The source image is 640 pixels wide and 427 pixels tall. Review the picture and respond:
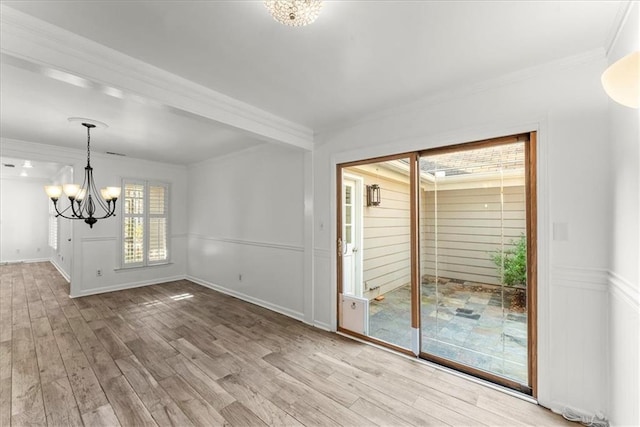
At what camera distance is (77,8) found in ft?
4.83

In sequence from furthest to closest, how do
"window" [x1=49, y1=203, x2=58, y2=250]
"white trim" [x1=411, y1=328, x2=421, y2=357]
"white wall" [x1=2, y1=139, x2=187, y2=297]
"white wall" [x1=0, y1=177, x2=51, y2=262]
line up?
"white wall" [x1=0, y1=177, x2=51, y2=262], "window" [x1=49, y1=203, x2=58, y2=250], "white wall" [x1=2, y1=139, x2=187, y2=297], "white trim" [x1=411, y1=328, x2=421, y2=357]

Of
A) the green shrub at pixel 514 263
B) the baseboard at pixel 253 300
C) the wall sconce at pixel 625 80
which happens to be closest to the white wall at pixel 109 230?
the baseboard at pixel 253 300

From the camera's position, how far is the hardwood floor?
194cm

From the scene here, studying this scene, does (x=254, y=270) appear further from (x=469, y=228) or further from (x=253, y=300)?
(x=469, y=228)

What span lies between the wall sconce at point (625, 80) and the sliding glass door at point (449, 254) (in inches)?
47.3

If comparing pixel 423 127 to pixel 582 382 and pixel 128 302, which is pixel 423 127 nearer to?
pixel 582 382

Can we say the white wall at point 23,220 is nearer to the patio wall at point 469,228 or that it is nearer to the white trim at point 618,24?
the patio wall at point 469,228

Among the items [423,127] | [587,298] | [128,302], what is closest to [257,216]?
[128,302]

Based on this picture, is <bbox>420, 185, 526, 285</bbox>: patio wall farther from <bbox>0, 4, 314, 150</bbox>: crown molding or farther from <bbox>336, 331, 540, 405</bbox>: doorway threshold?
<bbox>0, 4, 314, 150</bbox>: crown molding

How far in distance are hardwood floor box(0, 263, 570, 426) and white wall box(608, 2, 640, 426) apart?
0.55 meters

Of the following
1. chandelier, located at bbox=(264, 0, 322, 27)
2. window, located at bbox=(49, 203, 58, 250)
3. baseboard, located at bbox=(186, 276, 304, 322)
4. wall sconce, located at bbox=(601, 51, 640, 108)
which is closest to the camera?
wall sconce, located at bbox=(601, 51, 640, 108)

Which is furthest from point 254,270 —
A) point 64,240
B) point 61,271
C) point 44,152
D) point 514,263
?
point 61,271

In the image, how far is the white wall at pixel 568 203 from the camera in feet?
6.09

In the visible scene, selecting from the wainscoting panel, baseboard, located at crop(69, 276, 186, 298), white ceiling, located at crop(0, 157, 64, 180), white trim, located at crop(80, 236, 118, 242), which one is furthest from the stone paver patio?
white ceiling, located at crop(0, 157, 64, 180)
